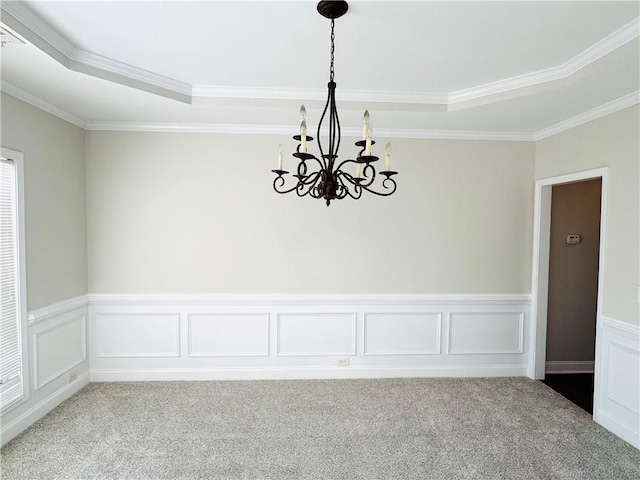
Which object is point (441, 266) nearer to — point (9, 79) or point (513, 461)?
point (513, 461)

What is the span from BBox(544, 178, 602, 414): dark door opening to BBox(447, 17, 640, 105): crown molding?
169cm

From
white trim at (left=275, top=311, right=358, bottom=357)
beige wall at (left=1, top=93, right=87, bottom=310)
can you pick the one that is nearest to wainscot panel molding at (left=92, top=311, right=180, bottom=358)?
beige wall at (left=1, top=93, right=87, bottom=310)

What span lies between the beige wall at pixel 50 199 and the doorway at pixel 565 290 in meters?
4.64

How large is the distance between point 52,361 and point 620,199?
193 inches

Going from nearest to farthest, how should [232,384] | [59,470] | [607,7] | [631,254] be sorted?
[607,7]
[59,470]
[631,254]
[232,384]

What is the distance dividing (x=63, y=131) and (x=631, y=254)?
4838 mm

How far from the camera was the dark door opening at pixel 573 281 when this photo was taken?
372 centimetres

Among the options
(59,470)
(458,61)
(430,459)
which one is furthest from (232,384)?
(458,61)

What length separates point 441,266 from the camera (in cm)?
358

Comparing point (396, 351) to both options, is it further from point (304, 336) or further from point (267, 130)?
point (267, 130)

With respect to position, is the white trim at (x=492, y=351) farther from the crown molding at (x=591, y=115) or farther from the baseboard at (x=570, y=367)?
the crown molding at (x=591, y=115)

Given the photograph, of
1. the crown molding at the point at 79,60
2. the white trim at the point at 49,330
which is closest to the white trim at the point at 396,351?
the crown molding at the point at 79,60

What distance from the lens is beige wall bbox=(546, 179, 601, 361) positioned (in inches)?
147

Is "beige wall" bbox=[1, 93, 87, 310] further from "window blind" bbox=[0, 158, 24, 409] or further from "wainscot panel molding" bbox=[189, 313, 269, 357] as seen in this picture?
"wainscot panel molding" bbox=[189, 313, 269, 357]
